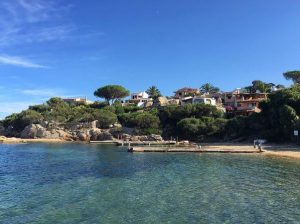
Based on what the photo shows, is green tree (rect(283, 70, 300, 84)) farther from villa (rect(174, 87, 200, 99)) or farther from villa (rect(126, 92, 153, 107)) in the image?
villa (rect(126, 92, 153, 107))

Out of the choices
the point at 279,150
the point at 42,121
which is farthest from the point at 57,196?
the point at 42,121

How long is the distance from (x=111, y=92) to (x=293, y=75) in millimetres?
65342

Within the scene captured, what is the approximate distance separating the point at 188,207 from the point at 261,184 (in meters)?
11.4

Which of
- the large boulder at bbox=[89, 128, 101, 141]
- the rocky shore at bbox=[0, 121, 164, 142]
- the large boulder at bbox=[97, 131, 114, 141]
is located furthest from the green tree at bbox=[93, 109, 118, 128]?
the large boulder at bbox=[97, 131, 114, 141]

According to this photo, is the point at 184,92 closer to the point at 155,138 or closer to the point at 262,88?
the point at 262,88

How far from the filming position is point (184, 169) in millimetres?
42000

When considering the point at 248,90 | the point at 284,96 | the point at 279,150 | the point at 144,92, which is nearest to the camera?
the point at 279,150

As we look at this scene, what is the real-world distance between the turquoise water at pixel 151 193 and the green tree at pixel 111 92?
87.2 meters

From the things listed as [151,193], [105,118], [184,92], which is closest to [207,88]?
[184,92]

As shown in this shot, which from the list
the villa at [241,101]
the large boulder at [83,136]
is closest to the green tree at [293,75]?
the villa at [241,101]

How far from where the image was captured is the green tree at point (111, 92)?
433ft

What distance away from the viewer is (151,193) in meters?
28.3

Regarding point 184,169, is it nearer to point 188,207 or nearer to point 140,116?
point 188,207

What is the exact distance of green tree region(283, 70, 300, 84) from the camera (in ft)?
401
